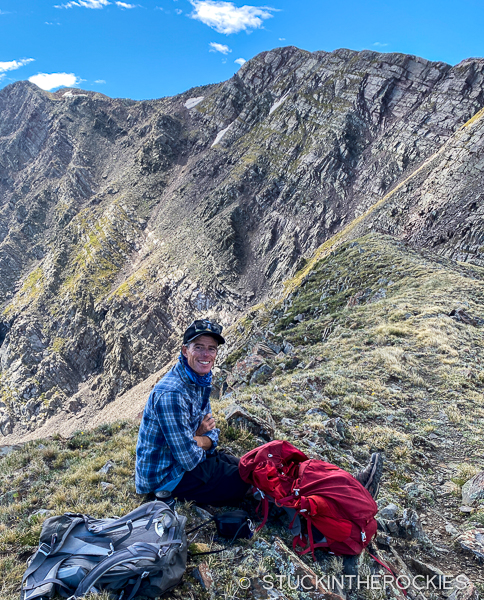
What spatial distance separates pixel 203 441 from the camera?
14.8 ft

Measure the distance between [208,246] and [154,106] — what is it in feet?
252

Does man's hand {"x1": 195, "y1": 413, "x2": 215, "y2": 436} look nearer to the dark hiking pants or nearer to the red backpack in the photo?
the dark hiking pants

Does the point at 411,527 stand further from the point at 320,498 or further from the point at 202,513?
the point at 202,513

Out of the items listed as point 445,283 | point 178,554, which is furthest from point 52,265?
point 178,554

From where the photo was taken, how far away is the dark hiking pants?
13.8 ft

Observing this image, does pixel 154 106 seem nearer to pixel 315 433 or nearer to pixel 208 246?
pixel 208 246

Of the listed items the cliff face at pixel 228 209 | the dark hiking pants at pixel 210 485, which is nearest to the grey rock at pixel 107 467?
the dark hiking pants at pixel 210 485

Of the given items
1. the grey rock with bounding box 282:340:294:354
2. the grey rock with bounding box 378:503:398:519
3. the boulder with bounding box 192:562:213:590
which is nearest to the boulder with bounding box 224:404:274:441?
the grey rock with bounding box 378:503:398:519

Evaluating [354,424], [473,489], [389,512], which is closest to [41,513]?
[389,512]

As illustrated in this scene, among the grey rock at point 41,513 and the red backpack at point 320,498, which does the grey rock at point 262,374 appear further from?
the grey rock at point 41,513

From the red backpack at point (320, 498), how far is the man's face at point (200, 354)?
1.37 metres

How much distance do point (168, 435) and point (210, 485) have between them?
39.0 inches

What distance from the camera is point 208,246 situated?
189 feet

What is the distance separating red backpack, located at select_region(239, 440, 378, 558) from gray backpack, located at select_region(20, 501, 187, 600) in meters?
1.19
